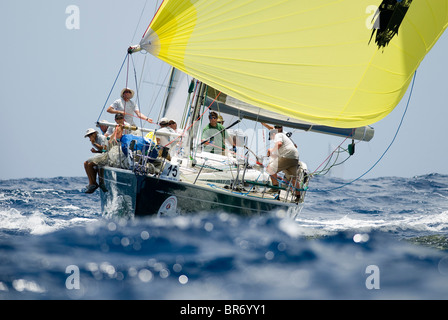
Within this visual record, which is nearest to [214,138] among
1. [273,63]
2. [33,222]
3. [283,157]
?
[283,157]

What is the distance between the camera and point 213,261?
6172 mm

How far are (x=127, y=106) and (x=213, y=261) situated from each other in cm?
474

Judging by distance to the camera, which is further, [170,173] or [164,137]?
[164,137]

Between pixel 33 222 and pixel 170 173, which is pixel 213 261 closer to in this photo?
pixel 170 173

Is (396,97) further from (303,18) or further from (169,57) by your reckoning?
(169,57)

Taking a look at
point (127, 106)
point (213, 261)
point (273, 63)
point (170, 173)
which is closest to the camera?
point (213, 261)

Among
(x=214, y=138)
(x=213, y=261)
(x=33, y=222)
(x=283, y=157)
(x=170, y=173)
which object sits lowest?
(x=33, y=222)

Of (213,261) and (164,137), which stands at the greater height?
(164,137)

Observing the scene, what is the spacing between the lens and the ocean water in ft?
16.8

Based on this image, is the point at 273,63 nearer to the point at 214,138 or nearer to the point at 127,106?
the point at 214,138

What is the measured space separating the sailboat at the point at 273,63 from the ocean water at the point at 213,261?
38cm

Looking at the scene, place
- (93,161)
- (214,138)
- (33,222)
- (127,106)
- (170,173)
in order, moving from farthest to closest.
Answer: (214,138), (127,106), (33,222), (93,161), (170,173)

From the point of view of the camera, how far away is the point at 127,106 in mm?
10055
